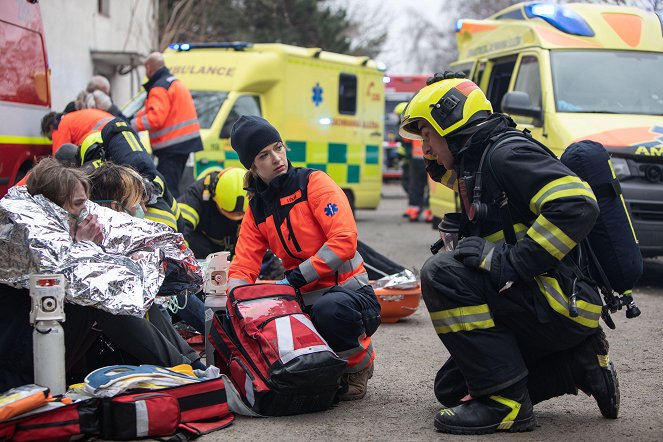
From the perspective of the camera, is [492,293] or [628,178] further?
[628,178]

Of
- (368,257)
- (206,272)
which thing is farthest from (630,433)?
(368,257)

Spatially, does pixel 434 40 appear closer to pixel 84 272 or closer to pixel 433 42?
pixel 433 42

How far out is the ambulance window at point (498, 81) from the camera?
32.7 ft

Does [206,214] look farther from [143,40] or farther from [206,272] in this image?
[143,40]

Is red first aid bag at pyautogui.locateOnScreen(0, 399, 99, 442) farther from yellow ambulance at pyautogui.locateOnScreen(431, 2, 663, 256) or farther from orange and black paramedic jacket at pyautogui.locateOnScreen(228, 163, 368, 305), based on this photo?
yellow ambulance at pyautogui.locateOnScreen(431, 2, 663, 256)

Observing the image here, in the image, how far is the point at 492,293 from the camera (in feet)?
13.0

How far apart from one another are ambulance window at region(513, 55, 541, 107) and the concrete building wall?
28.9ft

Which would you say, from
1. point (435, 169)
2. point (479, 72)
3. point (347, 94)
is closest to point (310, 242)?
point (435, 169)

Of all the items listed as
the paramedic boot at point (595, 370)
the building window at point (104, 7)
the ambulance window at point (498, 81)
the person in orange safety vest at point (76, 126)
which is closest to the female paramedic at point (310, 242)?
the paramedic boot at point (595, 370)

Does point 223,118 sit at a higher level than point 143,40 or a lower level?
lower

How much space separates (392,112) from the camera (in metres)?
25.8

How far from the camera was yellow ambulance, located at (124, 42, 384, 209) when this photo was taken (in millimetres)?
11125

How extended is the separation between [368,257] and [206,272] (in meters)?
2.03

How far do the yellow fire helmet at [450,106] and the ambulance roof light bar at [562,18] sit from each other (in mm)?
5365
